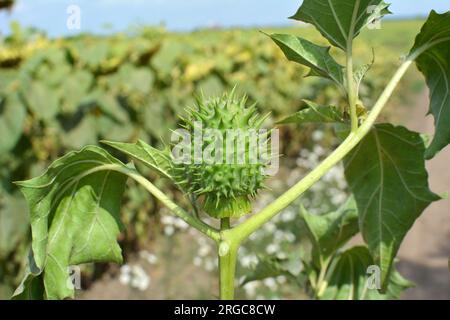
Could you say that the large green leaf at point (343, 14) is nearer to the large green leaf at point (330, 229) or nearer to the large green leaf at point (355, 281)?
the large green leaf at point (330, 229)

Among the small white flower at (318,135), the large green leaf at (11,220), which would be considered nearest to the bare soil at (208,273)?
the large green leaf at (11,220)

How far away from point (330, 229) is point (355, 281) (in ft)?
0.53

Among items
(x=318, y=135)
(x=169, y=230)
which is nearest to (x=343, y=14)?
(x=169, y=230)

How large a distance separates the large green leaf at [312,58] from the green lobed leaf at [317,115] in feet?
0.16

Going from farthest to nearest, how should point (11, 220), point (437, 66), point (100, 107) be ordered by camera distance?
point (100, 107), point (11, 220), point (437, 66)

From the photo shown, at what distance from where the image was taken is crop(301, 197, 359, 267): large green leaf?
1454 millimetres

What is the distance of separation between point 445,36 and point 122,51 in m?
4.31

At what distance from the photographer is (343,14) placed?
1.04 metres

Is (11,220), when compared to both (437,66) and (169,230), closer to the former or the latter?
(169,230)

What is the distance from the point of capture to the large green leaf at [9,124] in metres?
3.86

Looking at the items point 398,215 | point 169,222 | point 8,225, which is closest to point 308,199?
point 169,222

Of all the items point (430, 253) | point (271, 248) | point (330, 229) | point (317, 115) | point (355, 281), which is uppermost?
point (317, 115)

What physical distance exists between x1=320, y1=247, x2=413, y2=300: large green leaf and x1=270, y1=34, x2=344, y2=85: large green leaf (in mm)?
596
